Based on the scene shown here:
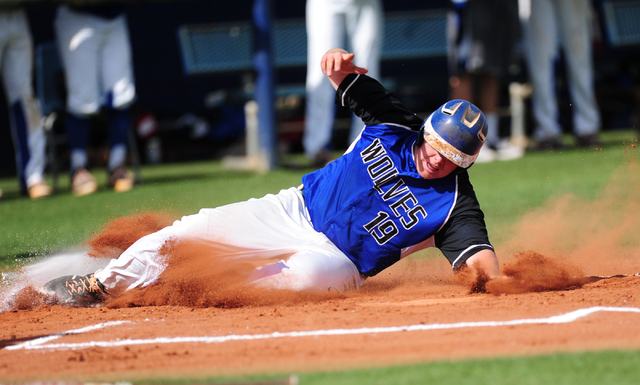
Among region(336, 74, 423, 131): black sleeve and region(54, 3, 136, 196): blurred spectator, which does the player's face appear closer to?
region(336, 74, 423, 131): black sleeve

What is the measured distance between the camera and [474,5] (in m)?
9.68

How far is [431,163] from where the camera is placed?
402 cm

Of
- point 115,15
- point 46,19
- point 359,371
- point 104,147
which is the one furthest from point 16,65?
point 359,371

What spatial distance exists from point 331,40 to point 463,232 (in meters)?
5.29

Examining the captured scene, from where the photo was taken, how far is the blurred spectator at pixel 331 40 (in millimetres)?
8812

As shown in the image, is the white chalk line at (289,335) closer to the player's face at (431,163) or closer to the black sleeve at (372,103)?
the player's face at (431,163)

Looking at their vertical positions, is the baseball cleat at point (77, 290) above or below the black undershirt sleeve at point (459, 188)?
below

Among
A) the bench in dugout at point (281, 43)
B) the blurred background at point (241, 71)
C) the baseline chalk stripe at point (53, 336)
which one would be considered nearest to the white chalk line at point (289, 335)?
the baseline chalk stripe at point (53, 336)

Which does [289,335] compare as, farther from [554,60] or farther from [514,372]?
[554,60]

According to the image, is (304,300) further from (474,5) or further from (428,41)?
(428,41)

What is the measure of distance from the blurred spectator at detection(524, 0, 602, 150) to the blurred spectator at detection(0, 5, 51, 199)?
6.66m

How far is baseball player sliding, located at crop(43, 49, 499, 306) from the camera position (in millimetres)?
3990

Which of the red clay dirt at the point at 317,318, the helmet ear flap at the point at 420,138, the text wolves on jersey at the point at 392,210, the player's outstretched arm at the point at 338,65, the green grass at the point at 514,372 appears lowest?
the red clay dirt at the point at 317,318

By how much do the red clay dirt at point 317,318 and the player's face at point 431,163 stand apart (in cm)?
59
